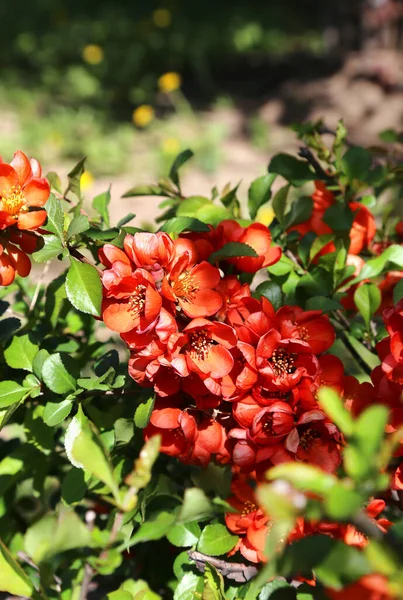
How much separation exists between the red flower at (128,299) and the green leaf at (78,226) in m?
0.06

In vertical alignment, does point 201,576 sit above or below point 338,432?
below

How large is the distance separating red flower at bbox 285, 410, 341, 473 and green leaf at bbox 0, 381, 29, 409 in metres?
0.36

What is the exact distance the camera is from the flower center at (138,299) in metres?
0.81

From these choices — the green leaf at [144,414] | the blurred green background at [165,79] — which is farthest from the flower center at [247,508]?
the blurred green background at [165,79]

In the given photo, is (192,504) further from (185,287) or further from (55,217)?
(55,217)

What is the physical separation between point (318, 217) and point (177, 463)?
490 millimetres

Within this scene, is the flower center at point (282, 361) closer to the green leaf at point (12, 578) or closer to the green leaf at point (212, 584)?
the green leaf at point (212, 584)

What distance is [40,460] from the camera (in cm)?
109

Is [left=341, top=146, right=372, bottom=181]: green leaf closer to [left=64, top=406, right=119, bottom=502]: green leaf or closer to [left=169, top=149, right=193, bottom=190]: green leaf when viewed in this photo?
[left=169, top=149, right=193, bottom=190]: green leaf

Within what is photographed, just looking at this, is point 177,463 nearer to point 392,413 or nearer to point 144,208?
point 392,413

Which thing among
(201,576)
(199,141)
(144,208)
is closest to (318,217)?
(201,576)

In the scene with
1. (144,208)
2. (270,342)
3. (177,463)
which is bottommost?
(144,208)

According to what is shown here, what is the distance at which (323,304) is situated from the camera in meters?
0.94

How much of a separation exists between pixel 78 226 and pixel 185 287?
5.9 inches
